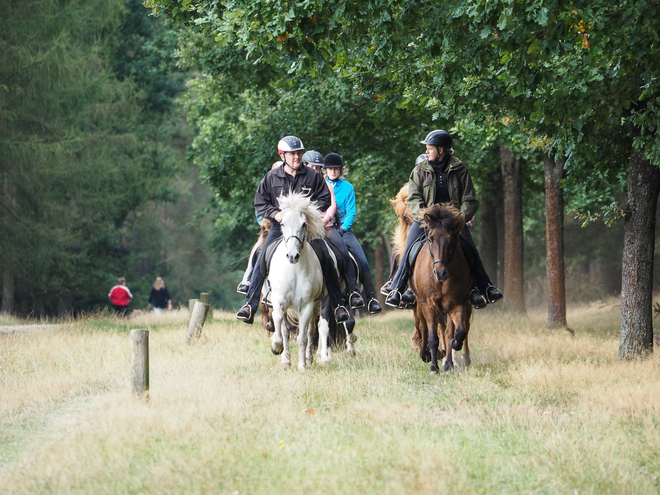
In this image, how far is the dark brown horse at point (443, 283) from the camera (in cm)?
1095

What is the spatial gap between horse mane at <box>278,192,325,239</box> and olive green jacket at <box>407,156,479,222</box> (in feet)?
4.20

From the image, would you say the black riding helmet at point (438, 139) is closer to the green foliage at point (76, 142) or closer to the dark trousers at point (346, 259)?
the dark trousers at point (346, 259)

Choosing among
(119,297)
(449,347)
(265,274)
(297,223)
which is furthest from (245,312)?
(119,297)

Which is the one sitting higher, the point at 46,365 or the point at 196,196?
the point at 196,196

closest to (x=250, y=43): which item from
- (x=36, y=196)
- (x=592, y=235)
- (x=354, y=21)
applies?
(x=354, y=21)

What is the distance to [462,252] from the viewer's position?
37.7 ft

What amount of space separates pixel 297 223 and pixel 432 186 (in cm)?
202

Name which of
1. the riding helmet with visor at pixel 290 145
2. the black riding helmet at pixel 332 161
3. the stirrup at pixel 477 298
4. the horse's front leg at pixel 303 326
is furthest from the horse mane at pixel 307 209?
the black riding helmet at pixel 332 161

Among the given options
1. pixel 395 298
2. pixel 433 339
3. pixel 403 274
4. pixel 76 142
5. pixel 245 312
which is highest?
pixel 76 142

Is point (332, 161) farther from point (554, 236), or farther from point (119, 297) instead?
point (119, 297)

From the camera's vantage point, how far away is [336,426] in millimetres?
8156

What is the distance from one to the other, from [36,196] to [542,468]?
28.0 m

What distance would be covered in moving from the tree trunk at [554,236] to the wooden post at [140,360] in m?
11.5

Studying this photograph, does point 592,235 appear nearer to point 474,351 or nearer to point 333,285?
point 474,351
